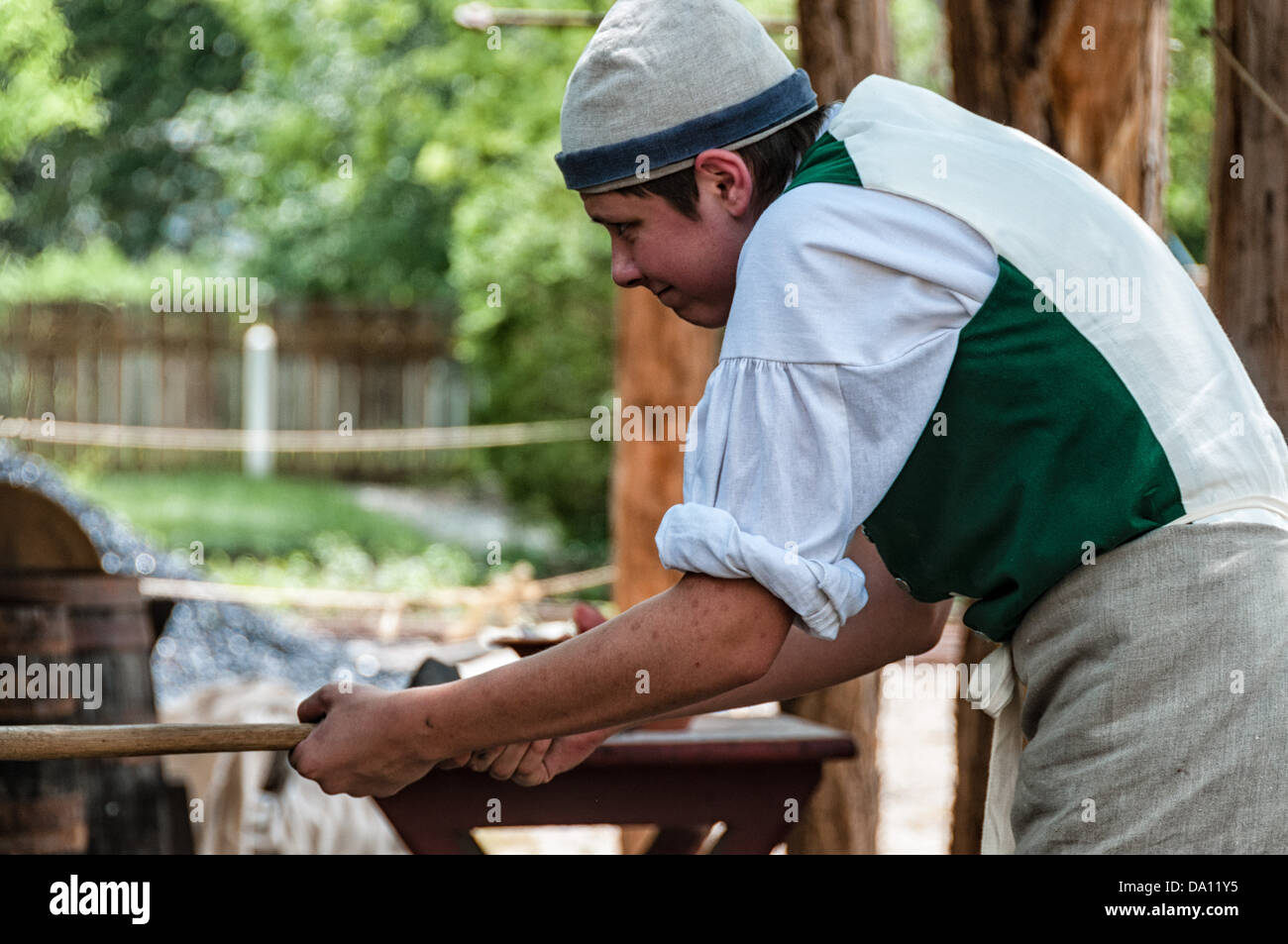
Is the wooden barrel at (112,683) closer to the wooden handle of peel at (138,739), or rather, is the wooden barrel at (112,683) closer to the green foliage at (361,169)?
the wooden handle of peel at (138,739)

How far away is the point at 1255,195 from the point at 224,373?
43.7 ft

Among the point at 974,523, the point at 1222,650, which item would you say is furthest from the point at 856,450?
the point at 1222,650

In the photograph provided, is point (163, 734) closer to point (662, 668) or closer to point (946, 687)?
point (662, 668)

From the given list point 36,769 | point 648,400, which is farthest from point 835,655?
point 648,400

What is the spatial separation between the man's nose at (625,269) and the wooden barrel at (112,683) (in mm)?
2058

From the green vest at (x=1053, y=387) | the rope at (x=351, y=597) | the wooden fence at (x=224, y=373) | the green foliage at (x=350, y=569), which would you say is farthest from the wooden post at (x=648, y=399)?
the wooden fence at (x=224, y=373)

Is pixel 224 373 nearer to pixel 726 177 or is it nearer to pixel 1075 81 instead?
pixel 1075 81

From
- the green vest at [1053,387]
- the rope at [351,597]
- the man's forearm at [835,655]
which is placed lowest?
the rope at [351,597]

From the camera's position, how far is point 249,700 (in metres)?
4.22

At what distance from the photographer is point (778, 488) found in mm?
1361

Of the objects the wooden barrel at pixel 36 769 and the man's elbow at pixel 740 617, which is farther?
the wooden barrel at pixel 36 769

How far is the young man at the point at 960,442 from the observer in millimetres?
1381

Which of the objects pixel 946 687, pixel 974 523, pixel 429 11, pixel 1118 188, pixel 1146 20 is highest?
pixel 429 11
